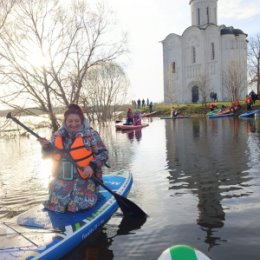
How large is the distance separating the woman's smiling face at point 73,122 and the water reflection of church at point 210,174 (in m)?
2.53

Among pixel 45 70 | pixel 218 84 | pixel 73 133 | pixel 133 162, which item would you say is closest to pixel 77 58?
pixel 45 70

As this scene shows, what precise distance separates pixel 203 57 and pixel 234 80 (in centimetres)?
869

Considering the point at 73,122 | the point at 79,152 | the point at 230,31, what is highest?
the point at 230,31

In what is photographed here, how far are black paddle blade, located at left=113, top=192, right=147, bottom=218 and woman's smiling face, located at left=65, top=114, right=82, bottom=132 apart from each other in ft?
4.55

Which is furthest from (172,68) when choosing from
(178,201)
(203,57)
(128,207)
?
(128,207)

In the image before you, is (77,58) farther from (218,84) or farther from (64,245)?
(218,84)

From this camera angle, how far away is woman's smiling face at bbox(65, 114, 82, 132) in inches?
231

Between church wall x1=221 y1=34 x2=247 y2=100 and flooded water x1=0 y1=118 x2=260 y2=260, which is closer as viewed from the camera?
flooded water x1=0 y1=118 x2=260 y2=260

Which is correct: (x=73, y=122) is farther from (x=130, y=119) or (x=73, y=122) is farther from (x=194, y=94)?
(x=194, y=94)

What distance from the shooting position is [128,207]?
657 centimetres

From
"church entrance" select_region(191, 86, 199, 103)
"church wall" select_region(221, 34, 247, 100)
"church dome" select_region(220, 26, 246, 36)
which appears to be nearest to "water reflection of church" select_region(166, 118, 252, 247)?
"church wall" select_region(221, 34, 247, 100)

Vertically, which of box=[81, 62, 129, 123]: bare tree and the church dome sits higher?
the church dome

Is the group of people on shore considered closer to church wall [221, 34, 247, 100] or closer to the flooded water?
the flooded water

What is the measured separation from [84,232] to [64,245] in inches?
19.5
